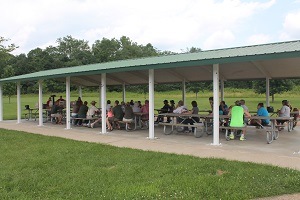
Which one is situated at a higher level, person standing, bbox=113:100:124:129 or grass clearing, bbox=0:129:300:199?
person standing, bbox=113:100:124:129

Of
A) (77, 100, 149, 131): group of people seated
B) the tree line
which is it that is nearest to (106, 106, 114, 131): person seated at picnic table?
(77, 100, 149, 131): group of people seated

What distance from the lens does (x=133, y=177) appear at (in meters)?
5.54

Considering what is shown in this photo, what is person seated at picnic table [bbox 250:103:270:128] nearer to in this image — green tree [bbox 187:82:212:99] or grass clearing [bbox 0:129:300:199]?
grass clearing [bbox 0:129:300:199]

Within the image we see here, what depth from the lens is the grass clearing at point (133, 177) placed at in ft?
15.4

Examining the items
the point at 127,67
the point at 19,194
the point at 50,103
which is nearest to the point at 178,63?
the point at 127,67

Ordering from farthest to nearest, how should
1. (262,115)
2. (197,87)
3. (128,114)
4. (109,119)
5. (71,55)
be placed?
(71,55), (197,87), (109,119), (128,114), (262,115)

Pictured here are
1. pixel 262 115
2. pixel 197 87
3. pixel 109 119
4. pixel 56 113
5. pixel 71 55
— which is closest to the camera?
pixel 262 115

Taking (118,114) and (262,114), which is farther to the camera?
(118,114)

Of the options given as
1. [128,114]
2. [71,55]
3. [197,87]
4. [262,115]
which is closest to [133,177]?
[262,115]

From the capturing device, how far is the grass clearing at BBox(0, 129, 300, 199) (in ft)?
15.4

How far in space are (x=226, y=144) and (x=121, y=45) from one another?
291 ft

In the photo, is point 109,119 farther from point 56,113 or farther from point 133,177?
point 133,177

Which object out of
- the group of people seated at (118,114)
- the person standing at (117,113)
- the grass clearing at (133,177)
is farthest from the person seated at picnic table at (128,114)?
the grass clearing at (133,177)

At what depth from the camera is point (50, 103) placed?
17.3 meters
